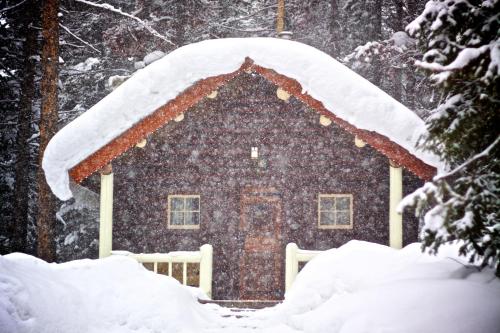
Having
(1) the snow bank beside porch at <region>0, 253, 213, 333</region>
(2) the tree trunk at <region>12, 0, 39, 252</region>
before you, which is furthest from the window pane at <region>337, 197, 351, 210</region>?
(2) the tree trunk at <region>12, 0, 39, 252</region>

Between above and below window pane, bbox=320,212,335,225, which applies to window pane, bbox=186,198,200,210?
above

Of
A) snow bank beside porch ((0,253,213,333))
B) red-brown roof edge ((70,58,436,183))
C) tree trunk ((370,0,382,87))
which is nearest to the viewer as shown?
snow bank beside porch ((0,253,213,333))

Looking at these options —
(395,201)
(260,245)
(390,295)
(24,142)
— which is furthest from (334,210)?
(24,142)

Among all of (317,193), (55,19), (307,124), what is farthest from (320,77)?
(55,19)

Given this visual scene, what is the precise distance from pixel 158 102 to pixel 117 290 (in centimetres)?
402

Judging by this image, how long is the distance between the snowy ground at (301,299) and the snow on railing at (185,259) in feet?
4.28

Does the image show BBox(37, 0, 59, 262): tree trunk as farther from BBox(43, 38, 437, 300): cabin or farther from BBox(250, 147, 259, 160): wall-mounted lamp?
BBox(250, 147, 259, 160): wall-mounted lamp

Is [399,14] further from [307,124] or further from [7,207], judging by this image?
[7,207]

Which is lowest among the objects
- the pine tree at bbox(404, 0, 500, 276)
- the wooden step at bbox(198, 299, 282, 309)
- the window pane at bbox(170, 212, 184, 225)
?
the wooden step at bbox(198, 299, 282, 309)

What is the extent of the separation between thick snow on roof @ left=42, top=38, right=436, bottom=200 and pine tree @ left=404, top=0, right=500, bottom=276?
4.00 m

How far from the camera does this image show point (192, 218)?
1078cm

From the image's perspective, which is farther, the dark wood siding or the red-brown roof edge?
the dark wood siding

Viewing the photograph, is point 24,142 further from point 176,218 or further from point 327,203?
point 327,203

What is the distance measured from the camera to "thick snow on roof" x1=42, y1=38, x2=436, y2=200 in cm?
884
